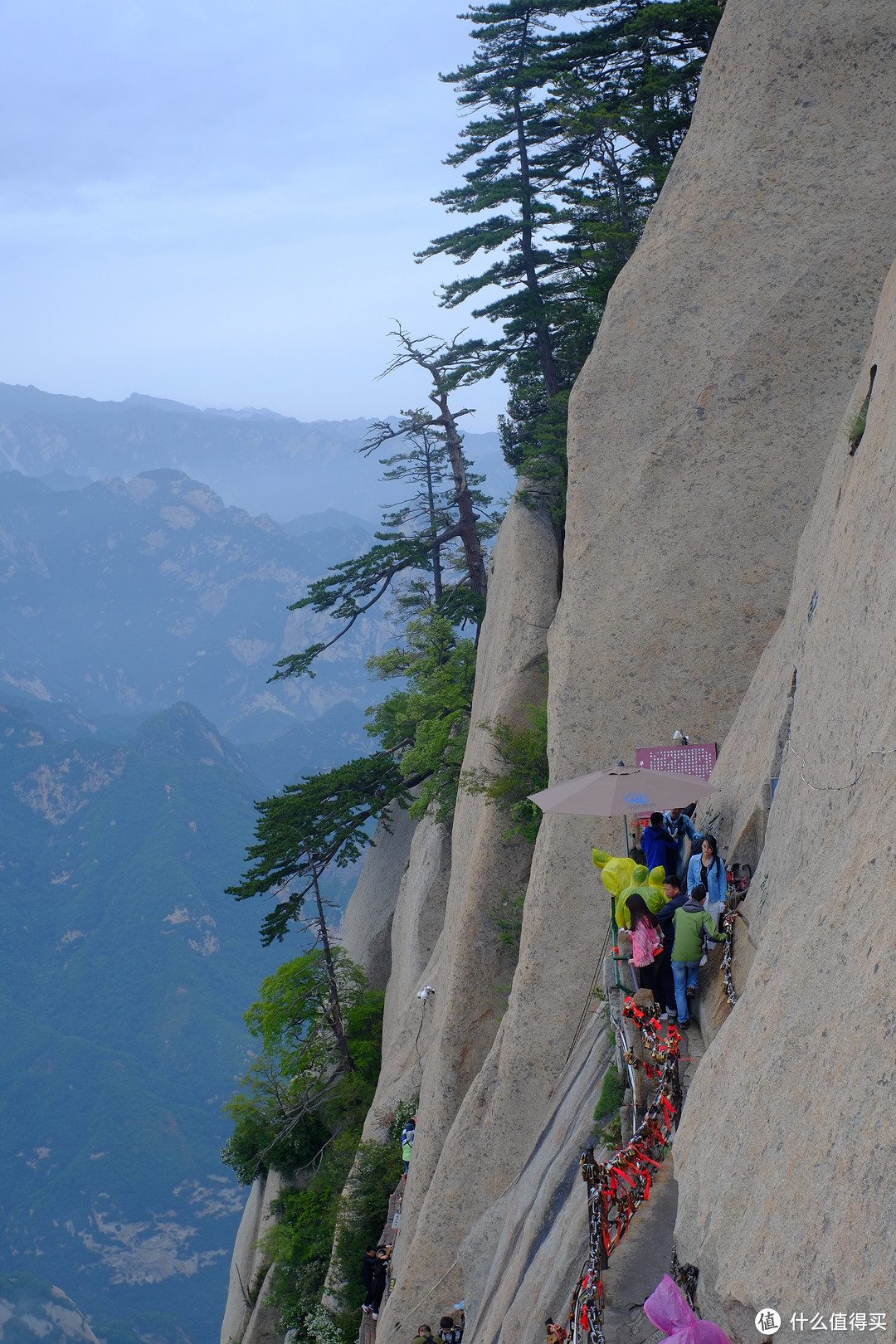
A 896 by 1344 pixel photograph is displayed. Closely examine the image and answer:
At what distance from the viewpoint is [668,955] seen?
1088 centimetres

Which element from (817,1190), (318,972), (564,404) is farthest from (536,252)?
(817,1190)

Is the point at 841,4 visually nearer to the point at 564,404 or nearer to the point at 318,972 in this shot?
the point at 564,404

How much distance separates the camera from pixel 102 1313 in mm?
126750

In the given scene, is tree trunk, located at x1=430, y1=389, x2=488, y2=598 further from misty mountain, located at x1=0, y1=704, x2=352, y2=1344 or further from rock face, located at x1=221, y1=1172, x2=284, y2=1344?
misty mountain, located at x1=0, y1=704, x2=352, y2=1344

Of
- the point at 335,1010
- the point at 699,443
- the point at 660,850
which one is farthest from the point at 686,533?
the point at 335,1010

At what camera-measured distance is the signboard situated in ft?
46.2

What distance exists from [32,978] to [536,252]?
18465 centimetres

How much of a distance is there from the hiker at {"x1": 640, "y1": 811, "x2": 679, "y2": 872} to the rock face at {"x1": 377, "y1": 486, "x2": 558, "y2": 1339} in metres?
7.78

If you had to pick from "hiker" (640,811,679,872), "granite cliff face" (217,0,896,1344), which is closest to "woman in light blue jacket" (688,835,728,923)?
"granite cliff face" (217,0,896,1344)

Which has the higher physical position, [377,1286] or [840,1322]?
[840,1322]

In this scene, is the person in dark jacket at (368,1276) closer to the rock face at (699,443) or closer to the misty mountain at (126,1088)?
the rock face at (699,443)

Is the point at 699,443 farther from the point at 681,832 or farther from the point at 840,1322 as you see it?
the point at 840,1322

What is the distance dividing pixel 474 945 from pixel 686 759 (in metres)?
8.23

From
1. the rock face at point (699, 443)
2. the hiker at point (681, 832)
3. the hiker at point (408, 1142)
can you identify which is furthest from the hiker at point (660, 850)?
the hiker at point (408, 1142)
